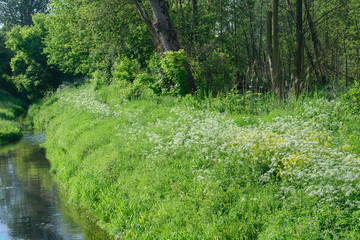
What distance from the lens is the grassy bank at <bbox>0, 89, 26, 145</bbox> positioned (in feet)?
61.5

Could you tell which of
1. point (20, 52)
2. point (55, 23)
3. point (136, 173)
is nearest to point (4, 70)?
point (20, 52)

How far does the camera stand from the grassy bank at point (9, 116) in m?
18.7

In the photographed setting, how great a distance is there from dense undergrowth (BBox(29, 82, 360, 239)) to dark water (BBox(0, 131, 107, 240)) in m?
0.40

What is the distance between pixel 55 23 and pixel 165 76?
18.2 m

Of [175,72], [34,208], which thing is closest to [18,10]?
[175,72]

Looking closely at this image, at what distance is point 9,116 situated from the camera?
26672mm

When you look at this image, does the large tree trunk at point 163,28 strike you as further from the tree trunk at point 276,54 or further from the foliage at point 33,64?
the foliage at point 33,64

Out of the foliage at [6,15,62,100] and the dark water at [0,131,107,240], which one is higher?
the foliage at [6,15,62,100]

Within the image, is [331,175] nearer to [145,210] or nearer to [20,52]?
[145,210]

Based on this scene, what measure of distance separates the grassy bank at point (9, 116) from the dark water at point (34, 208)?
5217 millimetres

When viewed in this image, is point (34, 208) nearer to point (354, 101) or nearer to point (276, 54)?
point (276, 54)

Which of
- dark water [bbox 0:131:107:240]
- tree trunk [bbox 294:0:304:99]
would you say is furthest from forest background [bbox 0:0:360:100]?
dark water [bbox 0:131:107:240]

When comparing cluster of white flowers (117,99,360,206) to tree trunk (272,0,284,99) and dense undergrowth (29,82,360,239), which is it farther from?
tree trunk (272,0,284,99)

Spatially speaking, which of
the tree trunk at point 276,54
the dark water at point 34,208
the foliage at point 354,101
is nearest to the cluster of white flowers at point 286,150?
the foliage at point 354,101
